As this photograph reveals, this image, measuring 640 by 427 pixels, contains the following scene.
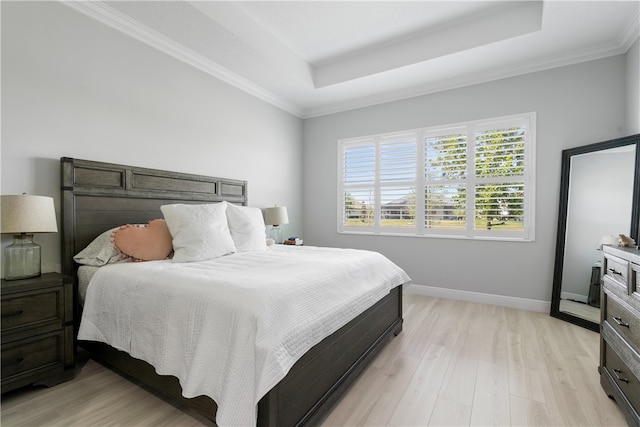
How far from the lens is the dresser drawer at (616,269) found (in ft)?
5.16

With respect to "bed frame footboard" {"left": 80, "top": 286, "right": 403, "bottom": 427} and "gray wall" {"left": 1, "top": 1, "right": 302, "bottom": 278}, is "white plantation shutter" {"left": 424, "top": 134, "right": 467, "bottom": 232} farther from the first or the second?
"gray wall" {"left": 1, "top": 1, "right": 302, "bottom": 278}

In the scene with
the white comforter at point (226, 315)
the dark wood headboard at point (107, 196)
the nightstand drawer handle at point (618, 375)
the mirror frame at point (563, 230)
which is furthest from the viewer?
the mirror frame at point (563, 230)

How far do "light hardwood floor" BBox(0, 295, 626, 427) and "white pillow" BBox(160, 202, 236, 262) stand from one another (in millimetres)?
911

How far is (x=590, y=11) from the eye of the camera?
2.41m

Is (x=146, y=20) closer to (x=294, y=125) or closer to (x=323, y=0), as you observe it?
(x=323, y=0)

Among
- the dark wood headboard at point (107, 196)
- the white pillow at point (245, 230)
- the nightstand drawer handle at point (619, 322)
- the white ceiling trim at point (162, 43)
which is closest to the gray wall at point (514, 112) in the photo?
the white ceiling trim at point (162, 43)

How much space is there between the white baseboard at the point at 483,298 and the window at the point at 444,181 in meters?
0.70

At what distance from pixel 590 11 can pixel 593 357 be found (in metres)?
2.73

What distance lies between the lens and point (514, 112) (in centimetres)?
338

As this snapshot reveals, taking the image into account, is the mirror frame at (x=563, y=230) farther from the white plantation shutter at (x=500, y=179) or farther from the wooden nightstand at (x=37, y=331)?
the wooden nightstand at (x=37, y=331)

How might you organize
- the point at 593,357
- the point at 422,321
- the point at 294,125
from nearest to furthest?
1. the point at 593,357
2. the point at 422,321
3. the point at 294,125

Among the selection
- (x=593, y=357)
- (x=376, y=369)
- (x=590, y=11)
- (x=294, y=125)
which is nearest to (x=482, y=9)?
(x=590, y=11)

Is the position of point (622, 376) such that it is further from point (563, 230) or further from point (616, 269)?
point (563, 230)

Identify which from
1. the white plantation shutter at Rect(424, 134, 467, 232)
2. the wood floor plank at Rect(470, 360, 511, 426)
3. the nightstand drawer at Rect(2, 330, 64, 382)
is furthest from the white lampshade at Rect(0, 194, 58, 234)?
the white plantation shutter at Rect(424, 134, 467, 232)
